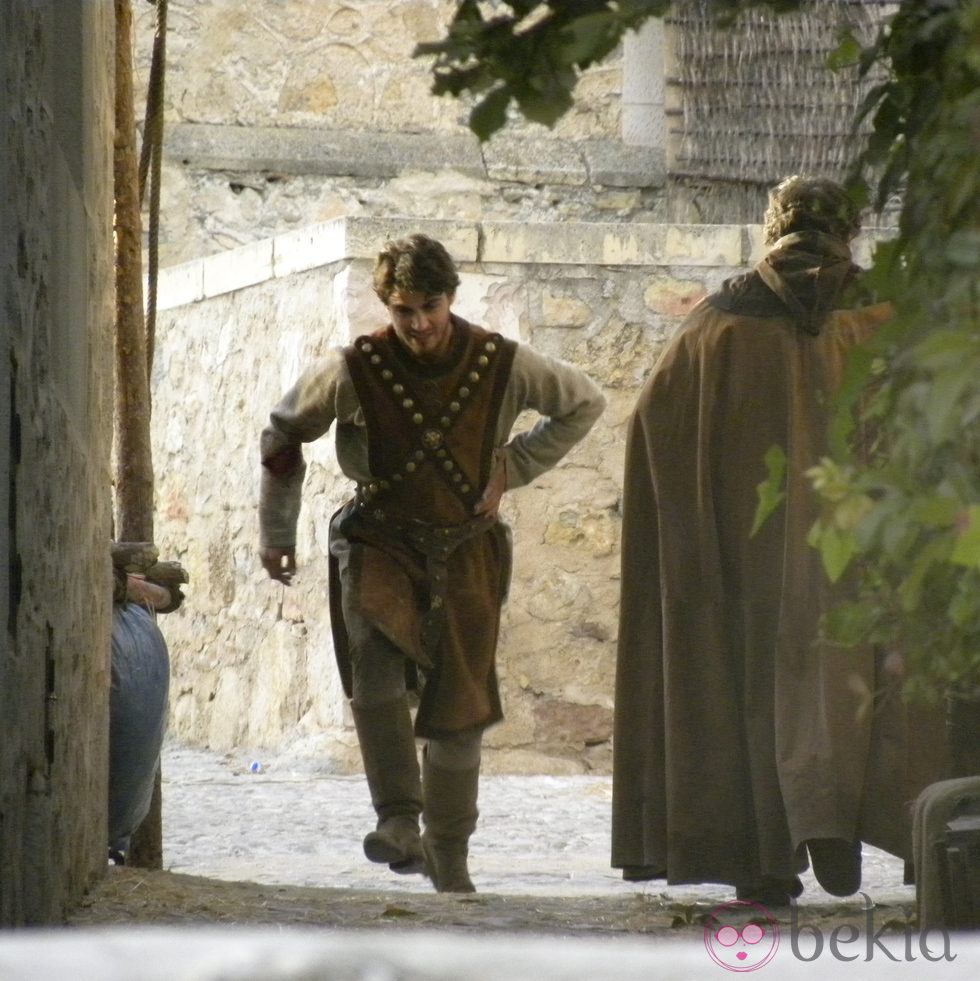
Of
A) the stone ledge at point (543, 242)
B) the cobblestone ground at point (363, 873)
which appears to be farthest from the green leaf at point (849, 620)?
the stone ledge at point (543, 242)

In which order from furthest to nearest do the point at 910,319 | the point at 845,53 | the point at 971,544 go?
the point at 845,53 → the point at 910,319 → the point at 971,544

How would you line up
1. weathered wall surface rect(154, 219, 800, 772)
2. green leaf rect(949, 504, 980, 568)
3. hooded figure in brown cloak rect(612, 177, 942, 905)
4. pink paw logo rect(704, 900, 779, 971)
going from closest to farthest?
green leaf rect(949, 504, 980, 568) → pink paw logo rect(704, 900, 779, 971) → hooded figure in brown cloak rect(612, 177, 942, 905) → weathered wall surface rect(154, 219, 800, 772)

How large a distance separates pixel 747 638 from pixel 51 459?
5.69ft

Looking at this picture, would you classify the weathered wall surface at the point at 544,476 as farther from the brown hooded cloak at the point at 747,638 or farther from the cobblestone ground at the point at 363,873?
the brown hooded cloak at the point at 747,638

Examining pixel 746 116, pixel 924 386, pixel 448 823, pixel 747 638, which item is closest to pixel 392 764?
pixel 448 823

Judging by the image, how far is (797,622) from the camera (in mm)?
4129

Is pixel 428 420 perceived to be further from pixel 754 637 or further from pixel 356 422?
pixel 754 637

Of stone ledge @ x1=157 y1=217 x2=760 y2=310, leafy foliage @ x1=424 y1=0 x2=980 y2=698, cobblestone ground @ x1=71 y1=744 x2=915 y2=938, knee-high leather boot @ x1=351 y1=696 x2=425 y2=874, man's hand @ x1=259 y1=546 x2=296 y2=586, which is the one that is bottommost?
cobblestone ground @ x1=71 y1=744 x2=915 y2=938

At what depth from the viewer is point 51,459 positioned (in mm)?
2992

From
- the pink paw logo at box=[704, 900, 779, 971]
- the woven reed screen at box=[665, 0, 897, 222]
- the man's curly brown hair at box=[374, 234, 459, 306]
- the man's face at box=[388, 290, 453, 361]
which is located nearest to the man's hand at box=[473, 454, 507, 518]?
the man's face at box=[388, 290, 453, 361]

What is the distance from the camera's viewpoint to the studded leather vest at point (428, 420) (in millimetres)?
4625

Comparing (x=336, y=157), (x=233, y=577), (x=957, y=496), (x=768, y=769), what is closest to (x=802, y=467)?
Result: (x=768, y=769)

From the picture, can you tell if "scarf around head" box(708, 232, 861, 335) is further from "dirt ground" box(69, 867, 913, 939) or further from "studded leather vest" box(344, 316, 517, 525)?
"dirt ground" box(69, 867, 913, 939)

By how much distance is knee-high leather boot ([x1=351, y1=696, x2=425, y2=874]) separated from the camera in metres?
4.58
